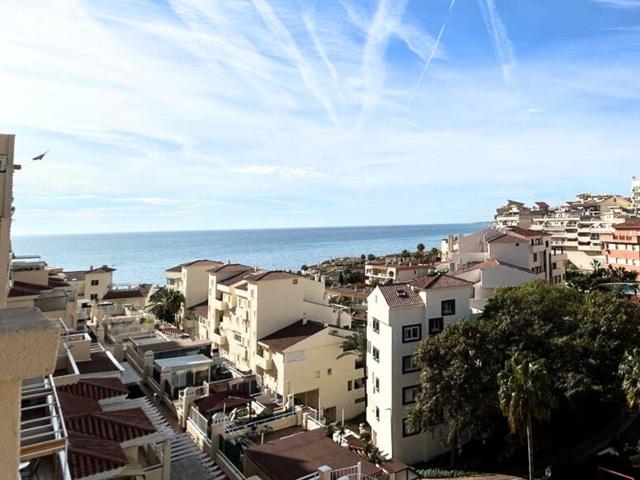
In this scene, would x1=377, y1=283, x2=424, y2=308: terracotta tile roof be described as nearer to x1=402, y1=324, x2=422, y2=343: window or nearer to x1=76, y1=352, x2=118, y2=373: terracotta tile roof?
x1=402, y1=324, x2=422, y2=343: window

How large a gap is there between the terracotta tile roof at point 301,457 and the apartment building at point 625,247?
65463 mm

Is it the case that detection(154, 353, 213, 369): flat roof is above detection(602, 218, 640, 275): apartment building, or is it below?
below

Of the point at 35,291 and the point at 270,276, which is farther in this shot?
the point at 270,276

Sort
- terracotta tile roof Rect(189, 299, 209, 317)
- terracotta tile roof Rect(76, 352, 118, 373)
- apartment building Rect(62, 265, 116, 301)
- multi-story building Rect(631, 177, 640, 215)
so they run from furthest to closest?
multi-story building Rect(631, 177, 640, 215) < apartment building Rect(62, 265, 116, 301) < terracotta tile roof Rect(189, 299, 209, 317) < terracotta tile roof Rect(76, 352, 118, 373)

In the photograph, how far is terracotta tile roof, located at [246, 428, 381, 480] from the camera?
17359 mm

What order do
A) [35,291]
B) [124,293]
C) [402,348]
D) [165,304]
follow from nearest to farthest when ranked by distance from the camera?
[35,291] < [402,348] < [165,304] < [124,293]

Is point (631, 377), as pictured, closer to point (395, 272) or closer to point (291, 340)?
point (291, 340)

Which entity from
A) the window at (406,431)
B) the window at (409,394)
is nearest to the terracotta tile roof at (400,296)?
the window at (409,394)

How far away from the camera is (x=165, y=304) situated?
5309cm

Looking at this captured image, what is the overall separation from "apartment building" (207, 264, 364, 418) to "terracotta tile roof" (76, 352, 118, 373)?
13149 millimetres

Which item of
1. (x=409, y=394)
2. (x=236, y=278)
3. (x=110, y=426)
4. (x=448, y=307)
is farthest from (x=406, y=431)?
(x=236, y=278)

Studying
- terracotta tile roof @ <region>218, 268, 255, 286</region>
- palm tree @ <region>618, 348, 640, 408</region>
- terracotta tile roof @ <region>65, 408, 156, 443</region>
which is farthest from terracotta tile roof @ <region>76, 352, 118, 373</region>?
palm tree @ <region>618, 348, 640, 408</region>

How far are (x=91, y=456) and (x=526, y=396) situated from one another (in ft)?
62.1

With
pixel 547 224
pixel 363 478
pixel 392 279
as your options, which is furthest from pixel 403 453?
pixel 547 224
